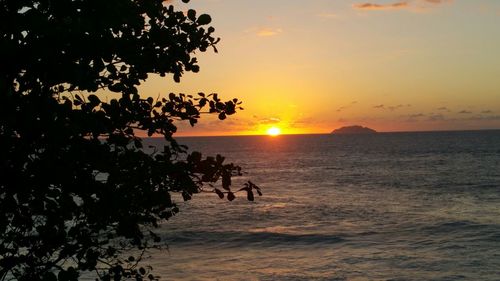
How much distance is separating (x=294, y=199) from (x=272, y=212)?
992 cm

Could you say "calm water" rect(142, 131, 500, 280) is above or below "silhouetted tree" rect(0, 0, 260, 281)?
below

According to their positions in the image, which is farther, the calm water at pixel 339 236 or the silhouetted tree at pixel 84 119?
the calm water at pixel 339 236

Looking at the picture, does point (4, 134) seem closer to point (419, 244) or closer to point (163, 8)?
point (163, 8)

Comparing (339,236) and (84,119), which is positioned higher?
(84,119)

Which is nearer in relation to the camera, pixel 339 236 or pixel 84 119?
pixel 84 119

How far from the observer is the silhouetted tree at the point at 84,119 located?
13.0ft

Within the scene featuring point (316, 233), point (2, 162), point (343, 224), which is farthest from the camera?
point (343, 224)

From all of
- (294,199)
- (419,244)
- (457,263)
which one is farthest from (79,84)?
(294,199)

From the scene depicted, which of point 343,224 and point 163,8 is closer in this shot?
point 163,8

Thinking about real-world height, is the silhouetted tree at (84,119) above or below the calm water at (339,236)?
above

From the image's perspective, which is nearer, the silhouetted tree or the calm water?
the silhouetted tree

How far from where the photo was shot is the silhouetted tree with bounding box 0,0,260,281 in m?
3.96

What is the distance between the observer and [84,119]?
4.29 meters

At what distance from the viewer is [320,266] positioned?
2645 cm
